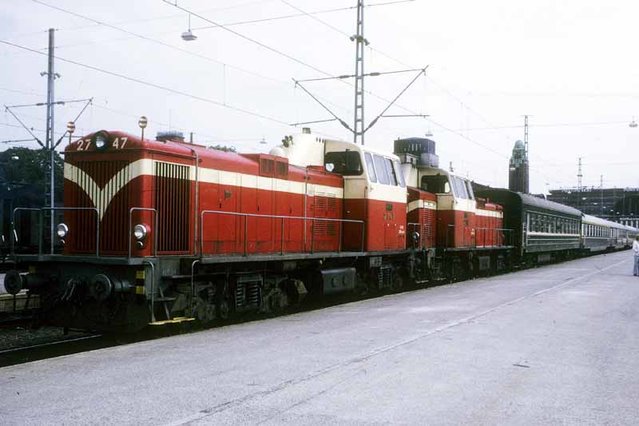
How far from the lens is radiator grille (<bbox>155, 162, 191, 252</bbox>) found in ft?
31.8

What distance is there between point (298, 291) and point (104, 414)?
759 centimetres

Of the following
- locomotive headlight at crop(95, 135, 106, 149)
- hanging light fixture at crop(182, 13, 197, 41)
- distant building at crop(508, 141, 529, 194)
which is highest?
distant building at crop(508, 141, 529, 194)

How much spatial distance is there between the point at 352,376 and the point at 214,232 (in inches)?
190

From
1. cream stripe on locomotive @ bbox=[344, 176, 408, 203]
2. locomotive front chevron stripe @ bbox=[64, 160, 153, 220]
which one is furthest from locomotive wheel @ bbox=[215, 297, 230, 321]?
cream stripe on locomotive @ bbox=[344, 176, 408, 203]

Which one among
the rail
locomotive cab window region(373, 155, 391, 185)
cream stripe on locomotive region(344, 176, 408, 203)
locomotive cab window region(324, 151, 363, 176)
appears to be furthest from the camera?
locomotive cab window region(373, 155, 391, 185)

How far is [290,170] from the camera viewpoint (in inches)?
503

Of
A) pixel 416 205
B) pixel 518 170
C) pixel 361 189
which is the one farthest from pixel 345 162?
pixel 518 170

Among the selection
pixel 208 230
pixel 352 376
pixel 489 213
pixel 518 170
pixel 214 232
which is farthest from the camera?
pixel 518 170

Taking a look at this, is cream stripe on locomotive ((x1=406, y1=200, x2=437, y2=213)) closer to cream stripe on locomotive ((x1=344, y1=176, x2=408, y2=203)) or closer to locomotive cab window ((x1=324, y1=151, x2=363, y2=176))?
cream stripe on locomotive ((x1=344, y1=176, x2=408, y2=203))

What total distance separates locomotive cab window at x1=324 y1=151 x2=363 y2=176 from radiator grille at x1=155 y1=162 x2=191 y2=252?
209 inches

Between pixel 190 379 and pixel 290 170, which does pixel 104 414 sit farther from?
pixel 290 170

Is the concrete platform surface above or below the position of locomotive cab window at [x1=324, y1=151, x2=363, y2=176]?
below

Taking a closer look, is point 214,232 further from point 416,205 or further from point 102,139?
point 416,205

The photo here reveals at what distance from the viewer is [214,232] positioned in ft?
35.2
